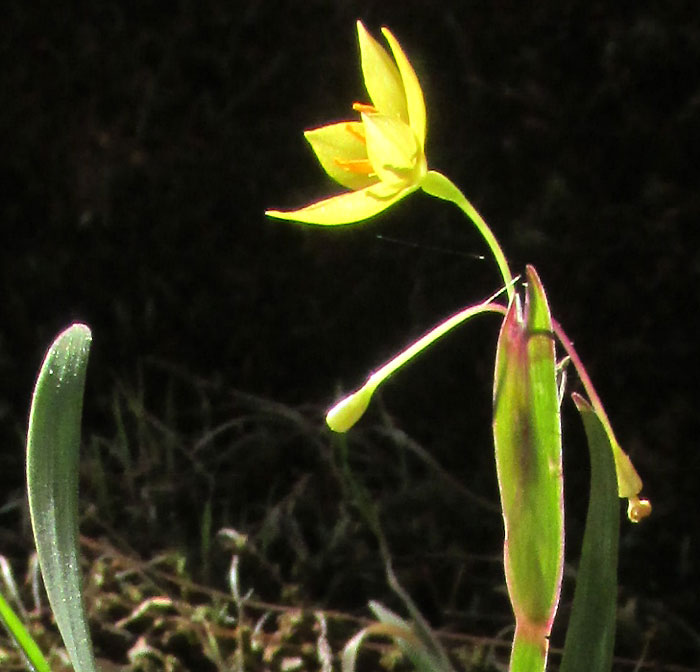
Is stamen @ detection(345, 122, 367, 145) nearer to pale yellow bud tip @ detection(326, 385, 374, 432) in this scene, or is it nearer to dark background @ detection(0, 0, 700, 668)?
pale yellow bud tip @ detection(326, 385, 374, 432)

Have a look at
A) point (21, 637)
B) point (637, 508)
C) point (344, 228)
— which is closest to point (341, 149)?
point (637, 508)

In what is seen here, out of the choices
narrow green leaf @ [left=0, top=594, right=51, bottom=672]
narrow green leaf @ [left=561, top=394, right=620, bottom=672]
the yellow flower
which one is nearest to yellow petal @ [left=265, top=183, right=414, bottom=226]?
the yellow flower

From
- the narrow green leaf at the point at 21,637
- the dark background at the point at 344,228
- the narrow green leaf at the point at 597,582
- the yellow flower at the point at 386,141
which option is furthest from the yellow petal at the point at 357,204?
the dark background at the point at 344,228

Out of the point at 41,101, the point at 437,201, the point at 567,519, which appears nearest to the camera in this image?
the point at 567,519

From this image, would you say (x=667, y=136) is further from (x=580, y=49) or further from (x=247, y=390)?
(x=247, y=390)

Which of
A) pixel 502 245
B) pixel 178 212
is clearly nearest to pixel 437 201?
pixel 502 245

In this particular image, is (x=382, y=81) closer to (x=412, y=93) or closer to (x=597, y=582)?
(x=412, y=93)

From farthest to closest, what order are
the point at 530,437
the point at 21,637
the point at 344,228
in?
the point at 344,228, the point at 21,637, the point at 530,437
